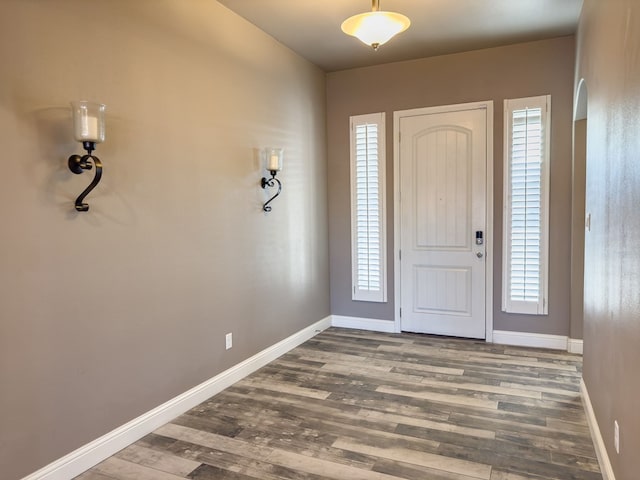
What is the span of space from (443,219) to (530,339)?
56.5 inches

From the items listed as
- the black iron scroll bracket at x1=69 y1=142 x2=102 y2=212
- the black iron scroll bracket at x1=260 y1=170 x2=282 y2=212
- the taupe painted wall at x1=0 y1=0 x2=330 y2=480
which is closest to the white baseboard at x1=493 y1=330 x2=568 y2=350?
the taupe painted wall at x1=0 y1=0 x2=330 y2=480

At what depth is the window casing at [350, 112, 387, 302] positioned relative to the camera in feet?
16.0

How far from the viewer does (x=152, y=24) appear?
2.80 meters

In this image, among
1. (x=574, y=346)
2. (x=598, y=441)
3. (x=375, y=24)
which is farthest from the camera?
(x=574, y=346)

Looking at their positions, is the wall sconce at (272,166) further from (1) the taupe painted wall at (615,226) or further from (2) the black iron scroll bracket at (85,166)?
(1) the taupe painted wall at (615,226)

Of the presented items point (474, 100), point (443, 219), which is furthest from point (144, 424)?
point (474, 100)

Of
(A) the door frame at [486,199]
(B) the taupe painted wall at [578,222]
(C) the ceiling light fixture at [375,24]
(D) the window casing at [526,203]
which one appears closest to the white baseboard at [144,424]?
(A) the door frame at [486,199]

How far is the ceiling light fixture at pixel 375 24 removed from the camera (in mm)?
2580

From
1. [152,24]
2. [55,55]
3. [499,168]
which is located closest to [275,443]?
[55,55]

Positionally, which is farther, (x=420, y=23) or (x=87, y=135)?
(x=420, y=23)

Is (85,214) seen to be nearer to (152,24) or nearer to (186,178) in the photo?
(186,178)

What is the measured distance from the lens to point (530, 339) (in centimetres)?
435

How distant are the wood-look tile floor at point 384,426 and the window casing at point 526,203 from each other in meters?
0.63

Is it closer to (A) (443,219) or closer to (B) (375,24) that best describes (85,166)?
(B) (375,24)
